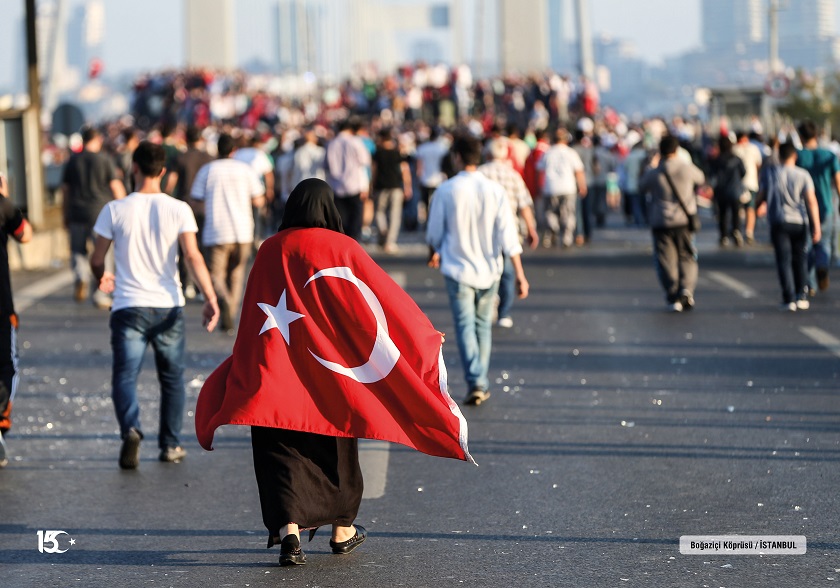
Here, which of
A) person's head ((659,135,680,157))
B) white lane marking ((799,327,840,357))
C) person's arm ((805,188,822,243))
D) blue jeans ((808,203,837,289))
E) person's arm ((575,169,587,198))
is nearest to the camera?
white lane marking ((799,327,840,357))

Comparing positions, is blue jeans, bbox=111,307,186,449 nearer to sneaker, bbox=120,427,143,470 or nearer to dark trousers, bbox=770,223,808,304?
sneaker, bbox=120,427,143,470

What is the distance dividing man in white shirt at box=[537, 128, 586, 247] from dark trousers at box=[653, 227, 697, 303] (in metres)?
6.46

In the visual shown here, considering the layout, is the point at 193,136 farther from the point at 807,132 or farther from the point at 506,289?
the point at 807,132

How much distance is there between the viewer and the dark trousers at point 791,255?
14867 mm

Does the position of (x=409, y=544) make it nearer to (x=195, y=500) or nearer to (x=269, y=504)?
(x=269, y=504)

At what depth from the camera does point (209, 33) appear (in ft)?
318

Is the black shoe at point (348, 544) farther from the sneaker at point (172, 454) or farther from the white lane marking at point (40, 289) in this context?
the white lane marking at point (40, 289)

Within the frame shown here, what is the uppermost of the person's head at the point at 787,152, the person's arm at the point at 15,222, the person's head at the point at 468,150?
the person's head at the point at 468,150

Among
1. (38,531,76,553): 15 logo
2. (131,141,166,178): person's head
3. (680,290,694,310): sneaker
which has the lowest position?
(680,290,694,310): sneaker

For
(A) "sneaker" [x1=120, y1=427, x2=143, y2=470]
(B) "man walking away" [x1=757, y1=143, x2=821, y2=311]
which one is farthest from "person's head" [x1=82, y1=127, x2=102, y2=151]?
(A) "sneaker" [x1=120, y1=427, x2=143, y2=470]

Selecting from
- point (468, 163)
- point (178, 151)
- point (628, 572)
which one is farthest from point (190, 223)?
point (178, 151)

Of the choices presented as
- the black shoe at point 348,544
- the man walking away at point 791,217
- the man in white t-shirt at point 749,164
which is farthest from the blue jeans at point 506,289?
the man in white t-shirt at point 749,164

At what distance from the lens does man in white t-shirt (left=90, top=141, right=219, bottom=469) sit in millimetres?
8562

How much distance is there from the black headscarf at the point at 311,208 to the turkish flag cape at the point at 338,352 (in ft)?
0.15
